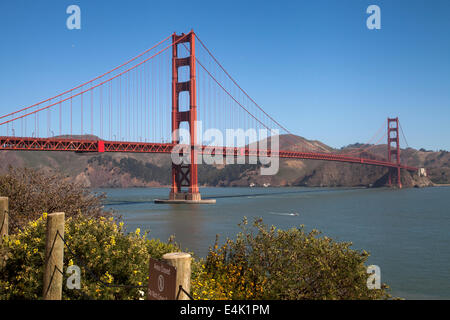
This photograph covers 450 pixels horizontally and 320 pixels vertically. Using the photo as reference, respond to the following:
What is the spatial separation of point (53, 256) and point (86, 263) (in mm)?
2418

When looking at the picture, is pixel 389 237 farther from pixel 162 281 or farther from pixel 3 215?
pixel 162 281

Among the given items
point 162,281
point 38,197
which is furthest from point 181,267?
point 38,197

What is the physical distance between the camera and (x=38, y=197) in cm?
1841

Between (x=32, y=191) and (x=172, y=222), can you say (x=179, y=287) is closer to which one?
(x=32, y=191)

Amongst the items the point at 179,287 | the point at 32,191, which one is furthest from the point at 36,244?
the point at 32,191

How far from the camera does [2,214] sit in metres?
9.59

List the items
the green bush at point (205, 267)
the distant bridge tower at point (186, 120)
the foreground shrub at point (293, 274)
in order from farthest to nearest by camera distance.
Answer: the distant bridge tower at point (186, 120)
the foreground shrub at point (293, 274)
the green bush at point (205, 267)

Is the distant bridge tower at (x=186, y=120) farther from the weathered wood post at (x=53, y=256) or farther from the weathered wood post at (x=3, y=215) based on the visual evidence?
the weathered wood post at (x=53, y=256)

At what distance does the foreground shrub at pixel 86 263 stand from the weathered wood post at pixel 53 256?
1284 millimetres

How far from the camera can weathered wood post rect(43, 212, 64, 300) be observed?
293 inches

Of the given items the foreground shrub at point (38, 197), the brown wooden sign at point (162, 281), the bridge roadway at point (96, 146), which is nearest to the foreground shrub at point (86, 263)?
the brown wooden sign at point (162, 281)

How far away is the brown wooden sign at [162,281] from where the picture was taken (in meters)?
5.22

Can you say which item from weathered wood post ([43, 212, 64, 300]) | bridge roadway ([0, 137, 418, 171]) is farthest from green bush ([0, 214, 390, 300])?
bridge roadway ([0, 137, 418, 171])

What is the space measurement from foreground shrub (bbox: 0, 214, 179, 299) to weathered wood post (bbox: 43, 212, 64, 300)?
128cm
